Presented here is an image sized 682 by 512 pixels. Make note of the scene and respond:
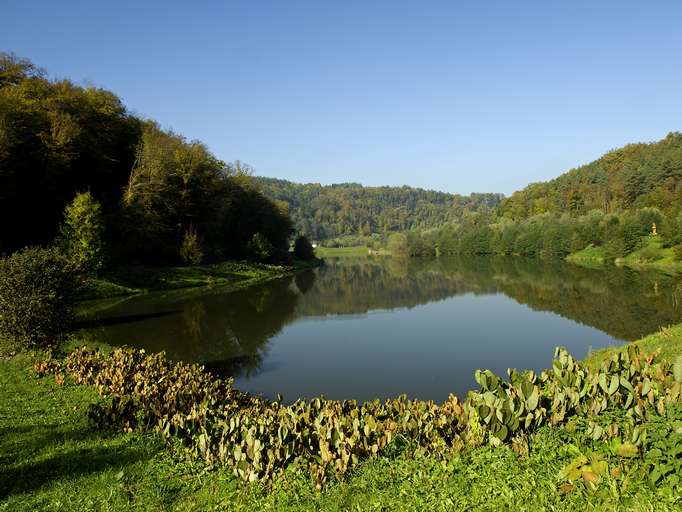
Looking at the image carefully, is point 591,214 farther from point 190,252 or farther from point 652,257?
point 190,252

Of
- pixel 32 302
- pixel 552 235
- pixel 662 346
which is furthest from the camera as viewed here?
pixel 552 235

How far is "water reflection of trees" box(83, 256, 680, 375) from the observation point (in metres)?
22.4

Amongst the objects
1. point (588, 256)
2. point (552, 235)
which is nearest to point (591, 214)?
point (552, 235)

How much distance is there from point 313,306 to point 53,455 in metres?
31.0

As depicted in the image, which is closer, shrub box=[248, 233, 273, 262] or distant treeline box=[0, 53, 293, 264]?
distant treeline box=[0, 53, 293, 264]

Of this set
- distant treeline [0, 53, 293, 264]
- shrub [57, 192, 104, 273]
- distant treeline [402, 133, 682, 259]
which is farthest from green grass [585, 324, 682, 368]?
distant treeline [402, 133, 682, 259]

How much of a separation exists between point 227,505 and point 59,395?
7581mm

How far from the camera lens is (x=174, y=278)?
1911 inches

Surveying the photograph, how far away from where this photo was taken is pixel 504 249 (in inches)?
4444

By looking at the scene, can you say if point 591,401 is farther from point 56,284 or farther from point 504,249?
point 504,249

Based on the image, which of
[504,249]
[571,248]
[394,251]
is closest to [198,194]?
[571,248]

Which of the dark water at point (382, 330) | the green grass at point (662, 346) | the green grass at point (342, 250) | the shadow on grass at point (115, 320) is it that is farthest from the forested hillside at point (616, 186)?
the shadow on grass at point (115, 320)

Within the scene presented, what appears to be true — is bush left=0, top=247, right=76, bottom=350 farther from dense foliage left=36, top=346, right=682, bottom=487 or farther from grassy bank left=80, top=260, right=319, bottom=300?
grassy bank left=80, top=260, right=319, bottom=300

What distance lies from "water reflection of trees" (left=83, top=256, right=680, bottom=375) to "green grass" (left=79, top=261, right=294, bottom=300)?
311 centimetres
